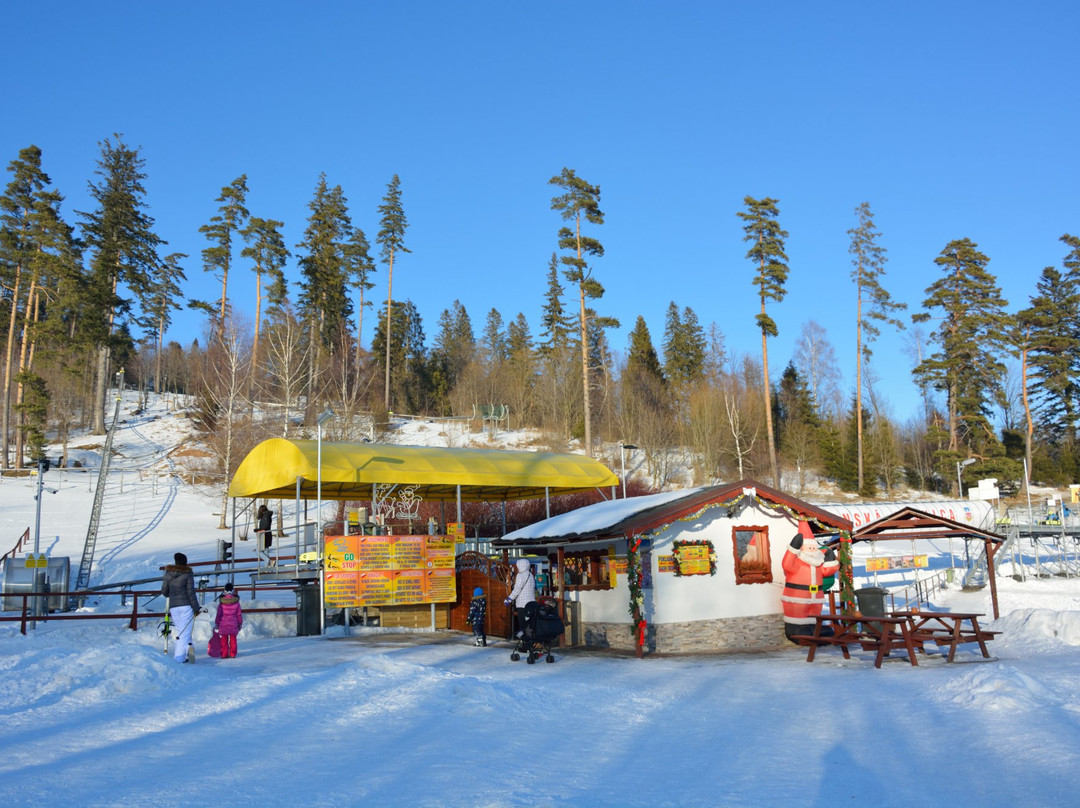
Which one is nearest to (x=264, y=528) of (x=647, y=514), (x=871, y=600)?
(x=647, y=514)

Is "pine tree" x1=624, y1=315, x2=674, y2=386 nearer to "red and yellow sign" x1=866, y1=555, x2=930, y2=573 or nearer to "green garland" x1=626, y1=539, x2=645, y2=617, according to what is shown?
"red and yellow sign" x1=866, y1=555, x2=930, y2=573

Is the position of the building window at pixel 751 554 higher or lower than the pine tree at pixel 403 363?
lower

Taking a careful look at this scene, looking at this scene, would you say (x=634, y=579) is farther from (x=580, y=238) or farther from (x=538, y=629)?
(x=580, y=238)

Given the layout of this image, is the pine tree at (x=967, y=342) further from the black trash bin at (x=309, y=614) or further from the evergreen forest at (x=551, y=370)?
the black trash bin at (x=309, y=614)

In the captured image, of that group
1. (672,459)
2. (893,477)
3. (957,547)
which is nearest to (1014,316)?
(893,477)

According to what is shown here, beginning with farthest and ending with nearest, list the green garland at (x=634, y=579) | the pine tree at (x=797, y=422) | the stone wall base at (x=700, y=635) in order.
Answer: the pine tree at (x=797, y=422) → the stone wall base at (x=700, y=635) → the green garland at (x=634, y=579)

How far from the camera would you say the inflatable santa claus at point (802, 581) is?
51.7 feet

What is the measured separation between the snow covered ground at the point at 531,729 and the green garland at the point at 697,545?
1.77m

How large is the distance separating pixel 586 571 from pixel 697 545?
2559mm

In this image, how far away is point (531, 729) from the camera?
28.6ft

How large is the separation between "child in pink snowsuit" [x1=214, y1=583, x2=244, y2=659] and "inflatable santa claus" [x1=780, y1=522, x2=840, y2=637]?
9981 mm

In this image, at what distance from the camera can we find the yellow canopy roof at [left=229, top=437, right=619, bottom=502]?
19266mm

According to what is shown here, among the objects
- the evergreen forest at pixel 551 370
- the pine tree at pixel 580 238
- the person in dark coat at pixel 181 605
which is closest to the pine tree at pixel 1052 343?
the evergreen forest at pixel 551 370

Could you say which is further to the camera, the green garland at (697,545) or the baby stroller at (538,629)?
the green garland at (697,545)
